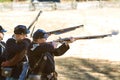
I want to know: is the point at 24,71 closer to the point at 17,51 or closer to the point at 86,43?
the point at 17,51

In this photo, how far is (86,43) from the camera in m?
21.7

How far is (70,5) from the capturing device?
123 feet

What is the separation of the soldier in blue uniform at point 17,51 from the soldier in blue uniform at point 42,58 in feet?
0.57

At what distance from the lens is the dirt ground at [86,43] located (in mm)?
13844

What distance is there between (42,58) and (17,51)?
480 millimetres

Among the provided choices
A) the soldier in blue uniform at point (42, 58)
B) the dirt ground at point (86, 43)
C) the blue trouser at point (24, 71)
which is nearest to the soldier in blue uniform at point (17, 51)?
the blue trouser at point (24, 71)

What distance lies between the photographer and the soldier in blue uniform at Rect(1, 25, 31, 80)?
24.7 feet

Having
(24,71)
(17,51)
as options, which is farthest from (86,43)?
(17,51)

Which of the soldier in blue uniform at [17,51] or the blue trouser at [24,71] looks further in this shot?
the blue trouser at [24,71]

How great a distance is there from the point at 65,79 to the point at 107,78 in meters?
1.35

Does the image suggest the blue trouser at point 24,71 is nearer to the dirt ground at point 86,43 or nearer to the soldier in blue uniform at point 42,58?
the soldier in blue uniform at point 42,58

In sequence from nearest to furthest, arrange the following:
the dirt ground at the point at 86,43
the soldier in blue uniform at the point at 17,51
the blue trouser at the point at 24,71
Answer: the soldier in blue uniform at the point at 17,51, the blue trouser at the point at 24,71, the dirt ground at the point at 86,43

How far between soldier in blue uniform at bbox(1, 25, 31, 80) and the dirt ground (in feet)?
17.5

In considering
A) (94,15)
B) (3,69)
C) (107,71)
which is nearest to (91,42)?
(107,71)
